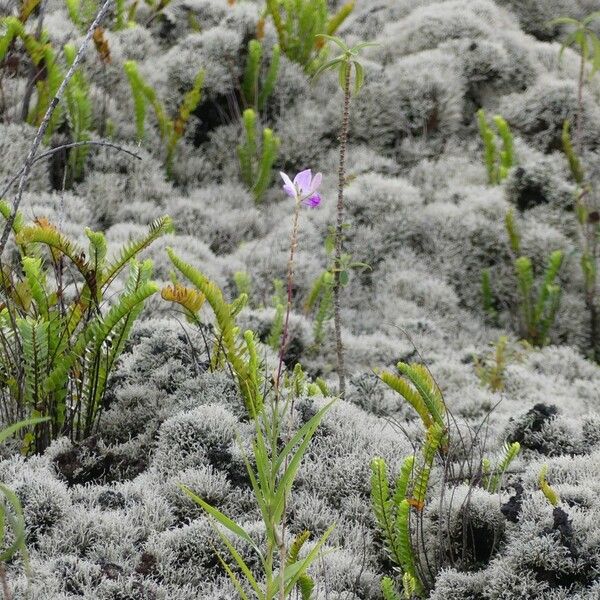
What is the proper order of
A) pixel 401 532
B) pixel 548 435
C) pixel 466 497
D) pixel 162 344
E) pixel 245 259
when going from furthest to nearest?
1. pixel 245 259
2. pixel 162 344
3. pixel 548 435
4. pixel 466 497
5. pixel 401 532

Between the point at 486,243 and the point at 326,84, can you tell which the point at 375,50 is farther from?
the point at 486,243

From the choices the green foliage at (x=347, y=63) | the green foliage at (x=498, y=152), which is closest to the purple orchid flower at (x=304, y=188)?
the green foliage at (x=347, y=63)

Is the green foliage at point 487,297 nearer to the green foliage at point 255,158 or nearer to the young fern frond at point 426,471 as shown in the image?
the green foliage at point 255,158

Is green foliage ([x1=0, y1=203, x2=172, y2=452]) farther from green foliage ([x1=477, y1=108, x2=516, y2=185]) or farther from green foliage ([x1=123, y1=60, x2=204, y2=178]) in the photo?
green foliage ([x1=477, y1=108, x2=516, y2=185])

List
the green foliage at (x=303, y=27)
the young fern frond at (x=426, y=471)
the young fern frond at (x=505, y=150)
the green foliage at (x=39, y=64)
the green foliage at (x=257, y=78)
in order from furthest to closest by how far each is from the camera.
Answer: the green foliage at (x=303, y=27)
the green foliage at (x=257, y=78)
the young fern frond at (x=505, y=150)
the green foliage at (x=39, y=64)
the young fern frond at (x=426, y=471)

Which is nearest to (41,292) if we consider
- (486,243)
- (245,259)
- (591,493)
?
(591,493)

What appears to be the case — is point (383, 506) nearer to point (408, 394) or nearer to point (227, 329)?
point (408, 394)
